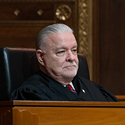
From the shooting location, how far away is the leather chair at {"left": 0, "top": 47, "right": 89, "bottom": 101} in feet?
6.01

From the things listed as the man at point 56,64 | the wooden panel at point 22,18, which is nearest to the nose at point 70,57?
the man at point 56,64

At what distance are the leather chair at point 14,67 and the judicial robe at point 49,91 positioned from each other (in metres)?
0.08

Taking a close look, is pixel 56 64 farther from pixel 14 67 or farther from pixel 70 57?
pixel 14 67

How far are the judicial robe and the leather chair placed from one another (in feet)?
0.26

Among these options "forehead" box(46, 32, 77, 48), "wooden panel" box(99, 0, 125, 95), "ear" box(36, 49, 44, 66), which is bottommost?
"wooden panel" box(99, 0, 125, 95)

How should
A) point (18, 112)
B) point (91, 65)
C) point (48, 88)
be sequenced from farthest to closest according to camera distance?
point (91, 65), point (48, 88), point (18, 112)

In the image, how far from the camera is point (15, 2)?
3500mm

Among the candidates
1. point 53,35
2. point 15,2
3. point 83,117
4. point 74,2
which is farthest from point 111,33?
point 83,117

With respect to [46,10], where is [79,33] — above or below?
below

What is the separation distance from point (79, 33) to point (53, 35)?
1728 mm

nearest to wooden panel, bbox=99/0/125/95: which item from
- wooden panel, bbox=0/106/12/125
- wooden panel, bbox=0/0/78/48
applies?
wooden panel, bbox=0/0/78/48

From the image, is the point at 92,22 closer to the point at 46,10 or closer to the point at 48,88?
the point at 46,10

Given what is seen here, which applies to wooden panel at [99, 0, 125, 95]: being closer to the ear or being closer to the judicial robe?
the judicial robe

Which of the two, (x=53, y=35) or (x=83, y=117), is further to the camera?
(x=53, y=35)
